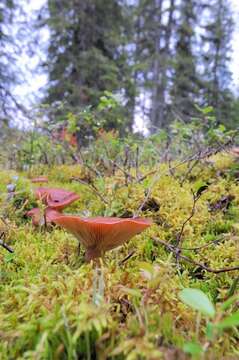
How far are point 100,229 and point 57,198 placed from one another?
3.26ft

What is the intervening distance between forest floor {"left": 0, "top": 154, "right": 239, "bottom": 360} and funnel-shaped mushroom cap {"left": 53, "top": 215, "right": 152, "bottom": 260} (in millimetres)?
94

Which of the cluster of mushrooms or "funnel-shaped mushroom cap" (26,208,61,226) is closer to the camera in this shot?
the cluster of mushrooms

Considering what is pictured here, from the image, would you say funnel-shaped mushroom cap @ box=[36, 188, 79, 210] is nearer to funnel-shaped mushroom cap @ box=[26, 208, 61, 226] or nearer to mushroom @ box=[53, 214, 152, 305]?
funnel-shaped mushroom cap @ box=[26, 208, 61, 226]

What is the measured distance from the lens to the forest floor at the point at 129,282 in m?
0.85

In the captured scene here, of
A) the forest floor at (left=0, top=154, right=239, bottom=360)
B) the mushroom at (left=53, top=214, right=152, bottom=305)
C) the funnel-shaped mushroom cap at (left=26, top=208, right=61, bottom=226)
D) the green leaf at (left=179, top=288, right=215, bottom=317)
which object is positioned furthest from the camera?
the funnel-shaped mushroom cap at (left=26, top=208, right=61, bottom=226)

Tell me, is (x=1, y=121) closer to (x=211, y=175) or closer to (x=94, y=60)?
(x=94, y=60)

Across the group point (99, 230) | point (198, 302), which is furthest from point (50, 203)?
point (198, 302)

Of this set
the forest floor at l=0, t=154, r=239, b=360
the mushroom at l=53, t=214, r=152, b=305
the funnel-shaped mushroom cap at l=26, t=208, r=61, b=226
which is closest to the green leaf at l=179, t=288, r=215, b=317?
the forest floor at l=0, t=154, r=239, b=360

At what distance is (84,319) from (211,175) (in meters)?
2.46

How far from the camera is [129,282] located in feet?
3.92

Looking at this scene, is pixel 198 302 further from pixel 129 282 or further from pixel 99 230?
pixel 99 230

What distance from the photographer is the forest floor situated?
85cm

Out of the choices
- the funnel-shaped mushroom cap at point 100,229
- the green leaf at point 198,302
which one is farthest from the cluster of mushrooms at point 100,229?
the green leaf at point 198,302

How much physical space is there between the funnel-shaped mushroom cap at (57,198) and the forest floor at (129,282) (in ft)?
0.53
